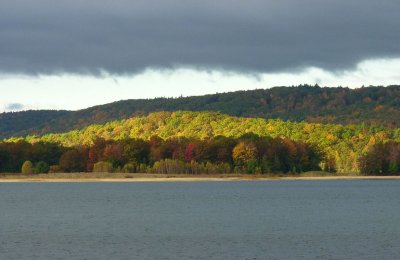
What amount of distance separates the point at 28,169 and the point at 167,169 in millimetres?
31315

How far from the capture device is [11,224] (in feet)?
255

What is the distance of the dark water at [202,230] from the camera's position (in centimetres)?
5628

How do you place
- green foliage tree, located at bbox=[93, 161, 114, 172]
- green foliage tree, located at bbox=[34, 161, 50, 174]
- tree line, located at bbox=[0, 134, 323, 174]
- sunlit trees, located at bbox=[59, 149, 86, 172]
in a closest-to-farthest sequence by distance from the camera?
tree line, located at bbox=[0, 134, 323, 174] < green foliage tree, located at bbox=[34, 161, 50, 174] < green foliage tree, located at bbox=[93, 161, 114, 172] < sunlit trees, located at bbox=[59, 149, 86, 172]

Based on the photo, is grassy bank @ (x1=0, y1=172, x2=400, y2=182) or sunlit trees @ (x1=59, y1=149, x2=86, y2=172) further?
sunlit trees @ (x1=59, y1=149, x2=86, y2=172)

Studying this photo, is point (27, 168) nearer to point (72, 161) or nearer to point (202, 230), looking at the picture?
point (72, 161)

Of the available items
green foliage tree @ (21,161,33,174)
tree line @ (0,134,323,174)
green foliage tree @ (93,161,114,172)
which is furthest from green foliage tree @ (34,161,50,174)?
green foliage tree @ (93,161,114,172)

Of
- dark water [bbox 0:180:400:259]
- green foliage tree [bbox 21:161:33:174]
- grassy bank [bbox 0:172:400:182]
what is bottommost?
dark water [bbox 0:180:400:259]

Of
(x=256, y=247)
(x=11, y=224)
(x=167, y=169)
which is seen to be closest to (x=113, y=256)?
(x=256, y=247)

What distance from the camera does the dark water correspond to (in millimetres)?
56281

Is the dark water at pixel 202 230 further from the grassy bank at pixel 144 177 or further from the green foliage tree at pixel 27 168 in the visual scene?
the green foliage tree at pixel 27 168

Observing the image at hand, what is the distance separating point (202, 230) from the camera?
70750 millimetres

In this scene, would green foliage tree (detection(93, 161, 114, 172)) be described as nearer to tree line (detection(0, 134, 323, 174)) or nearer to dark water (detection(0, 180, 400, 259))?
tree line (detection(0, 134, 323, 174))

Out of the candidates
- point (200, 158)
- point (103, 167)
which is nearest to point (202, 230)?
point (200, 158)

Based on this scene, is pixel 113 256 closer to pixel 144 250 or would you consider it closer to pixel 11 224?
pixel 144 250
